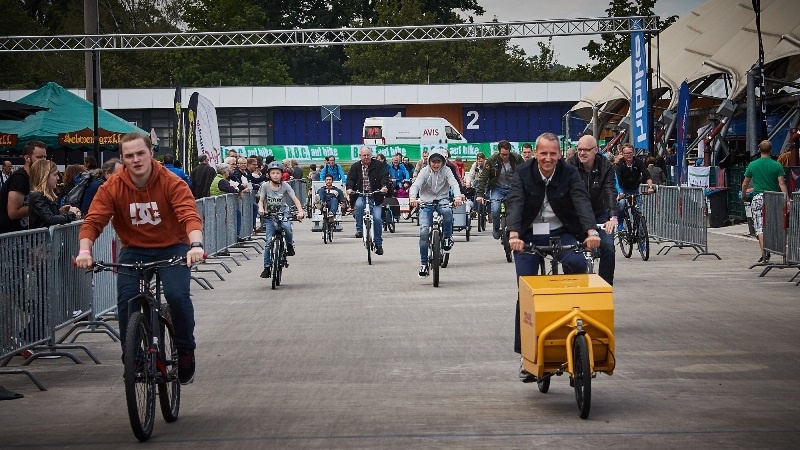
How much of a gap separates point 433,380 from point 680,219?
14.4 meters

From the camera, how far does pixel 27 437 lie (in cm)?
802

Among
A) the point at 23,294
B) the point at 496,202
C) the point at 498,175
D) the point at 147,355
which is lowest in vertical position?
the point at 147,355

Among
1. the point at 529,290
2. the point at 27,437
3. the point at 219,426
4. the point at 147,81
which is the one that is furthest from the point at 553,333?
the point at 147,81

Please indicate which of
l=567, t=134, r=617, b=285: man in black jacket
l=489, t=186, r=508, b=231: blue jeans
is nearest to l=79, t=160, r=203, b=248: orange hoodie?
l=567, t=134, r=617, b=285: man in black jacket

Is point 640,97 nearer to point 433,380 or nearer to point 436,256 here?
point 436,256

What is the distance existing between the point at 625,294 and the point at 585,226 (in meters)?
6.73

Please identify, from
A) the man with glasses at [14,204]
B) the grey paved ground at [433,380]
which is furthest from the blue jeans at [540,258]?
the man with glasses at [14,204]

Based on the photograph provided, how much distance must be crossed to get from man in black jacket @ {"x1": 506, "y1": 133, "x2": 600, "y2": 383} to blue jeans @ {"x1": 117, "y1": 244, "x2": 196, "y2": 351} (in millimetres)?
2264

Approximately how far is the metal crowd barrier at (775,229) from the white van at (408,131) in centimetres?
4509

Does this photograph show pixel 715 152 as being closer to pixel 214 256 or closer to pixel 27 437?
pixel 214 256

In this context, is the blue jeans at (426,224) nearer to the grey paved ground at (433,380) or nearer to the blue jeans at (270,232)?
the grey paved ground at (433,380)

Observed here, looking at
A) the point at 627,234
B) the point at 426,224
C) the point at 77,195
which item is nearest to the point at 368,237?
the point at 426,224

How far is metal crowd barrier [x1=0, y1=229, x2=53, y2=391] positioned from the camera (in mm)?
10586

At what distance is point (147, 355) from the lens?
7828 millimetres
